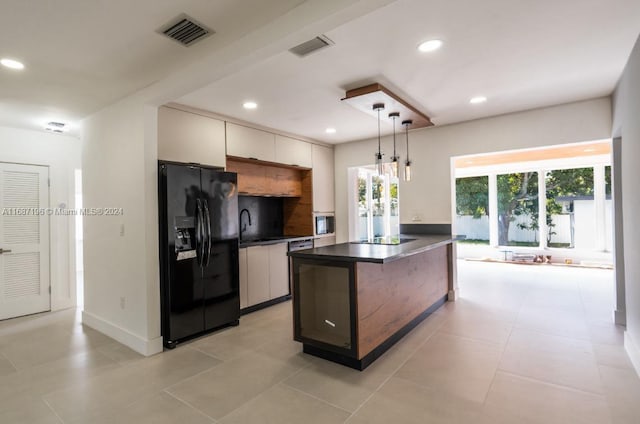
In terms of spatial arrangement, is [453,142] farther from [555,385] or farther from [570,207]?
[570,207]

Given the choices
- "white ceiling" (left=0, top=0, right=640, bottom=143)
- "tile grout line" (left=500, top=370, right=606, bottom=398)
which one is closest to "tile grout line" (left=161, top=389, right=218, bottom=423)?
"tile grout line" (left=500, top=370, right=606, bottom=398)

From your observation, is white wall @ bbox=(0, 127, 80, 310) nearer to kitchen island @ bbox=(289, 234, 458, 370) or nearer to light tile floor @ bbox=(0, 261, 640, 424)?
light tile floor @ bbox=(0, 261, 640, 424)

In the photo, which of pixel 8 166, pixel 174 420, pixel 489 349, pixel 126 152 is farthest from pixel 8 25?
pixel 489 349

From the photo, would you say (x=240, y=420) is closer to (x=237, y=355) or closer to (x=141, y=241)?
(x=237, y=355)

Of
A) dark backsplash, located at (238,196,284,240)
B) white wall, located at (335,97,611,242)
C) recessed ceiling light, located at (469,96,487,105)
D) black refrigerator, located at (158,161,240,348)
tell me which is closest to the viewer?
black refrigerator, located at (158,161,240,348)

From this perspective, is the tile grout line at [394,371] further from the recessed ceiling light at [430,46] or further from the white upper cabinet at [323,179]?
the white upper cabinet at [323,179]

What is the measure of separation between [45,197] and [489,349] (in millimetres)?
5953

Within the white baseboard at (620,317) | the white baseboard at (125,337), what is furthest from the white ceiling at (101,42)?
the white baseboard at (620,317)

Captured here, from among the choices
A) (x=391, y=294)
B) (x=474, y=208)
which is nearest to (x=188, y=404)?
(x=391, y=294)

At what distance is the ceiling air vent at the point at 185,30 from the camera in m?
2.09

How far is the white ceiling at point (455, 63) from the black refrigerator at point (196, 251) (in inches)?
37.2

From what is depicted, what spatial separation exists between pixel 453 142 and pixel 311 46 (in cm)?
306

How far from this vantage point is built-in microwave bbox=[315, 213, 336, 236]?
5.56 metres

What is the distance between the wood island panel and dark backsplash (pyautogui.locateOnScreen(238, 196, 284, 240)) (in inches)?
102
